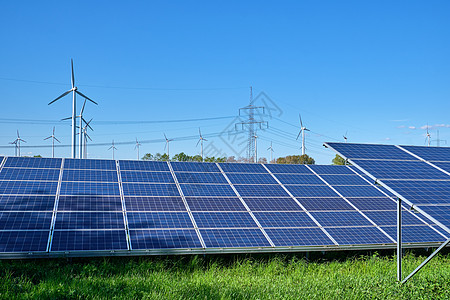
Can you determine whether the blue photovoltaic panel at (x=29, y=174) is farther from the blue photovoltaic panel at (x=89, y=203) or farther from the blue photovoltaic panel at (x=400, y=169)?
the blue photovoltaic panel at (x=400, y=169)

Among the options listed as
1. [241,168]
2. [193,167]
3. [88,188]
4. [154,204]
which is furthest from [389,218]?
[88,188]

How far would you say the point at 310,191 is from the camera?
768 inches

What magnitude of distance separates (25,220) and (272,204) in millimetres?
9434

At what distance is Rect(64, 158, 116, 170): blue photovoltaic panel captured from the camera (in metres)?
19.2

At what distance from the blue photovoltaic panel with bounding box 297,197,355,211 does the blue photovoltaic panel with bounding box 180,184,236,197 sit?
3.19 metres

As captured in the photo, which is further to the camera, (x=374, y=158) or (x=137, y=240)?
(x=374, y=158)

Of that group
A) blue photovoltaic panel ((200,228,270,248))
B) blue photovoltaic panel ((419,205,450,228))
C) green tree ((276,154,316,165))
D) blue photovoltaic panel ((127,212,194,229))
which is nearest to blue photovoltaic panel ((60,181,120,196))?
blue photovoltaic panel ((127,212,194,229))

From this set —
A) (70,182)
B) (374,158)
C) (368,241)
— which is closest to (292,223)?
(368,241)

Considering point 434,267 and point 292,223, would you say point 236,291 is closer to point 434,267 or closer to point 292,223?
point 292,223

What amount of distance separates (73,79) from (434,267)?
32241 mm

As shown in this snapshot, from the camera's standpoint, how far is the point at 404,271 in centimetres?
1470

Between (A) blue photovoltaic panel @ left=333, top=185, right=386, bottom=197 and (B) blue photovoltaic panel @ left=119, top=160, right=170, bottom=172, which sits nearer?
(B) blue photovoltaic panel @ left=119, top=160, right=170, bottom=172

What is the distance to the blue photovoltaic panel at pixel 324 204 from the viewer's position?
1800 centimetres

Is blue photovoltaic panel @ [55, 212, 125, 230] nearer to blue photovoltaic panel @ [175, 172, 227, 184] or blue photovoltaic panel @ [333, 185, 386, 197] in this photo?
blue photovoltaic panel @ [175, 172, 227, 184]
